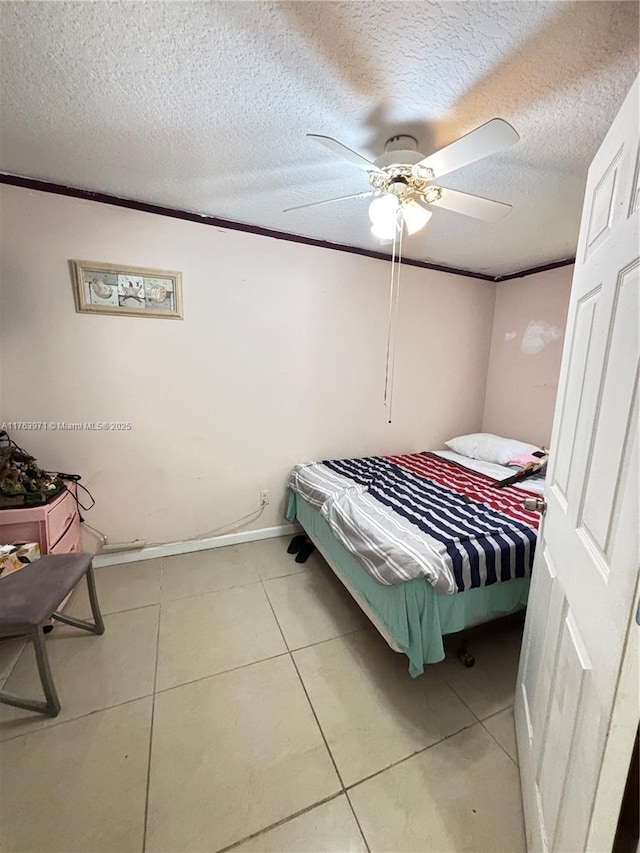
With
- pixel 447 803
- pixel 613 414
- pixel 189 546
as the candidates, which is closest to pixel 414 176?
pixel 613 414

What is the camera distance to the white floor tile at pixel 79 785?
1.01 metres

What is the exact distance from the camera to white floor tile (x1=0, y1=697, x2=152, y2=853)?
1008mm

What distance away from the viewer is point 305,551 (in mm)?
2518

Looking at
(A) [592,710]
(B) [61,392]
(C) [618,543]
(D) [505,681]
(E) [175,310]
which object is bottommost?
(D) [505,681]

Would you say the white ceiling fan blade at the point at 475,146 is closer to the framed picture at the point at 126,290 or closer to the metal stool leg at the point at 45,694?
the framed picture at the point at 126,290

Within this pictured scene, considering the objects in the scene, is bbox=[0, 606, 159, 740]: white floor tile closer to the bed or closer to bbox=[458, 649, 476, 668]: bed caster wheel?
the bed

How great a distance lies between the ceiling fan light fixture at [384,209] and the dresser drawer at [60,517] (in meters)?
2.24

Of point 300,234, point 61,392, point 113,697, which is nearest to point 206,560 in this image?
point 113,697

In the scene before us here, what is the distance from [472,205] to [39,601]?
252cm

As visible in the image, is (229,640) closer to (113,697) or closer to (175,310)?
(113,697)

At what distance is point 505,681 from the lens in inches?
61.8

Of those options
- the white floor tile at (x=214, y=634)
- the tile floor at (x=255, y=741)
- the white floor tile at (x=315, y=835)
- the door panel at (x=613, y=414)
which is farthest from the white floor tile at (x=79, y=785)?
the door panel at (x=613, y=414)

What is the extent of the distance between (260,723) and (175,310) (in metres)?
2.30

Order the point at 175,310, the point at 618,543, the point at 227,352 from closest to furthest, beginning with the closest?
the point at 618,543 → the point at 175,310 → the point at 227,352
